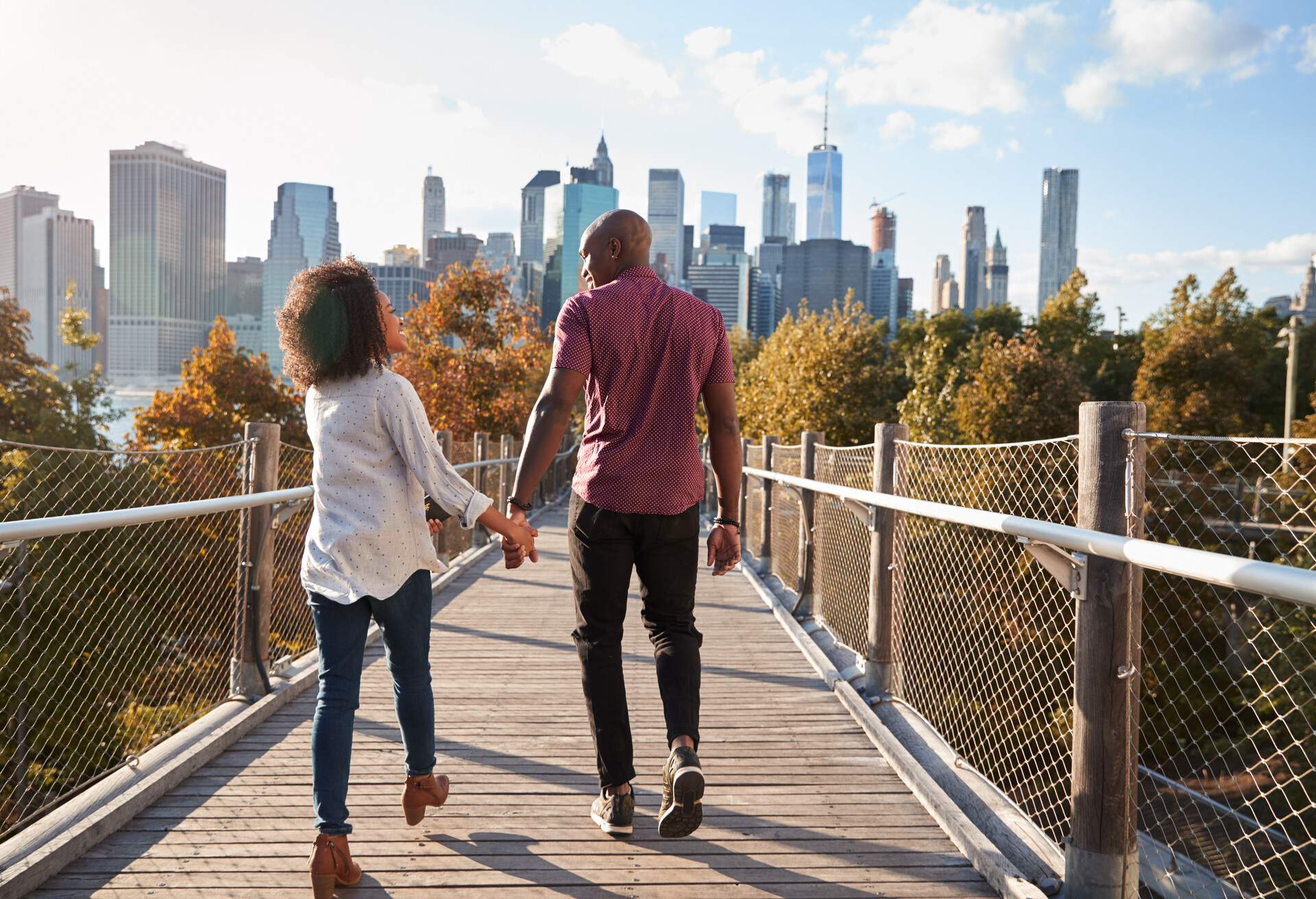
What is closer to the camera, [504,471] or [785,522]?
[785,522]

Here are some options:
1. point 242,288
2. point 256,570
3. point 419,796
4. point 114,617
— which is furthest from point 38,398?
point 242,288

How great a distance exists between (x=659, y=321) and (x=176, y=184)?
582ft

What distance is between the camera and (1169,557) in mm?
1978

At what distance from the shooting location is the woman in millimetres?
2562

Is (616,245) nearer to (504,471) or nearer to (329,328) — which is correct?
(329,328)

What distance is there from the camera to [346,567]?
8.43 feet

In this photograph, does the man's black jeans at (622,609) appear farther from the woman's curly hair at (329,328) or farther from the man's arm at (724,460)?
the woman's curly hair at (329,328)

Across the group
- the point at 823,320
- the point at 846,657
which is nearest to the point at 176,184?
the point at 823,320

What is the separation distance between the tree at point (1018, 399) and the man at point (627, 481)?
867 inches

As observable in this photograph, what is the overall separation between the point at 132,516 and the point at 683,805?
179cm

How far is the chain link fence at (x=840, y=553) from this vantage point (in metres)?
6.00

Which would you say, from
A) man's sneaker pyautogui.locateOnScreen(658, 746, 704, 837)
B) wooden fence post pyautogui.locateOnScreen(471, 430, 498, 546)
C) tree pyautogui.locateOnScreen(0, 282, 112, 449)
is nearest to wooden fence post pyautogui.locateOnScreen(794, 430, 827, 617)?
man's sneaker pyautogui.locateOnScreen(658, 746, 704, 837)

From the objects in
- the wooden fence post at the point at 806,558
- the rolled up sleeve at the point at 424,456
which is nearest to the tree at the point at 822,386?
the wooden fence post at the point at 806,558

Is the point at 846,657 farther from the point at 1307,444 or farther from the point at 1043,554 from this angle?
the point at 1307,444
